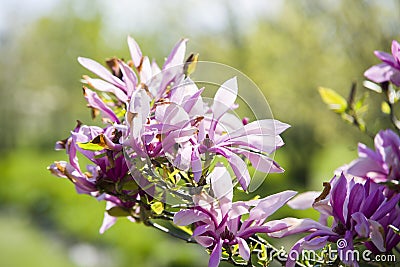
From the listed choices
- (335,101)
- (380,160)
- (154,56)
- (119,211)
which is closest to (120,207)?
(119,211)

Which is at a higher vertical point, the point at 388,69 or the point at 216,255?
the point at 388,69

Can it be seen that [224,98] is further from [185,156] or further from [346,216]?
[346,216]

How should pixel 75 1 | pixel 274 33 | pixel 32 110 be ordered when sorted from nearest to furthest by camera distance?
pixel 274 33
pixel 75 1
pixel 32 110

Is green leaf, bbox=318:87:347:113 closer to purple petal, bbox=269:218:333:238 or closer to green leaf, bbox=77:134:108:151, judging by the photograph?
purple petal, bbox=269:218:333:238

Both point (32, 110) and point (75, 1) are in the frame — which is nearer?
point (75, 1)

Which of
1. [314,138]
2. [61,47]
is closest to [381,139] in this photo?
[314,138]

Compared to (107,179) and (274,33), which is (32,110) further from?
(107,179)
